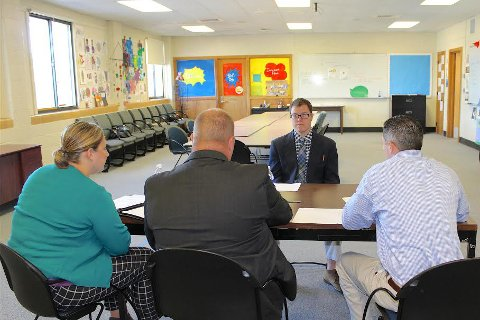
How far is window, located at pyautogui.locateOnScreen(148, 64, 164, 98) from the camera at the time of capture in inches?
506

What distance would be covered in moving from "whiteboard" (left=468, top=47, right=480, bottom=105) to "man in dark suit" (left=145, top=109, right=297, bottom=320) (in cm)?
890

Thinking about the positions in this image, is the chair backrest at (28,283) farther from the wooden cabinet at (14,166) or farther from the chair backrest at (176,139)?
the chair backrest at (176,139)

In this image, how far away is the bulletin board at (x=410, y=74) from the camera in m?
13.0

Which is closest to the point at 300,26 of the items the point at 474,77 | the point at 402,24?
the point at 402,24

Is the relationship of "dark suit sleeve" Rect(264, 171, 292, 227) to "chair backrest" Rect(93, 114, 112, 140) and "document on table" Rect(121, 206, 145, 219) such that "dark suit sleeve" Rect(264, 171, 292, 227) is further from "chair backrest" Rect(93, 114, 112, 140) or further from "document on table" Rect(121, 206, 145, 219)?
"chair backrest" Rect(93, 114, 112, 140)

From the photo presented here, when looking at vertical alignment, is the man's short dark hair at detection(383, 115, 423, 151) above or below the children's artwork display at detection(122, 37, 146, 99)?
below

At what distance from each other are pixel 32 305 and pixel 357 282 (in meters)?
1.43

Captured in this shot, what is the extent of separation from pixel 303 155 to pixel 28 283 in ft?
7.09

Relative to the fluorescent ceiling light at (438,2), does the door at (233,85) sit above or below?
below

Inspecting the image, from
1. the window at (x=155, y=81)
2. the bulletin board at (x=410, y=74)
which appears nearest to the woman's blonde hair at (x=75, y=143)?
the window at (x=155, y=81)

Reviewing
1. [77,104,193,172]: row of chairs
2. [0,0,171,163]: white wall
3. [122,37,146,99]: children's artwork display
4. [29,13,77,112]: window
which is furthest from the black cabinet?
[0,0,171,163]: white wall

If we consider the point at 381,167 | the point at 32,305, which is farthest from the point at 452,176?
the point at 32,305

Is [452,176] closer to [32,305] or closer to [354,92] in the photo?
[32,305]

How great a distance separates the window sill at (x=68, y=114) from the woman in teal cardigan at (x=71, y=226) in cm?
575
